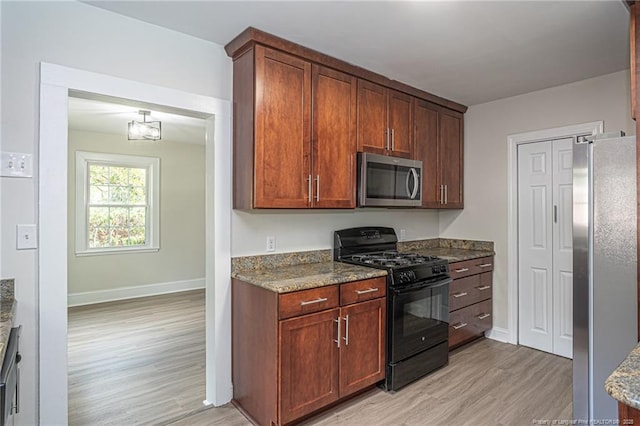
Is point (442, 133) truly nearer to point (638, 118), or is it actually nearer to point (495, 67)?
point (495, 67)

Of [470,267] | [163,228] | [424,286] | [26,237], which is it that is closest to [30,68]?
[26,237]

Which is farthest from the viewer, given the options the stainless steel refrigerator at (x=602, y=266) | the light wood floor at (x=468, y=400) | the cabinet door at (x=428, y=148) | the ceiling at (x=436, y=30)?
the cabinet door at (x=428, y=148)

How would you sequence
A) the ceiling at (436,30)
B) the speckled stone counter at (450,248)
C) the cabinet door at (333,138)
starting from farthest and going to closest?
the speckled stone counter at (450,248) → the cabinet door at (333,138) → the ceiling at (436,30)

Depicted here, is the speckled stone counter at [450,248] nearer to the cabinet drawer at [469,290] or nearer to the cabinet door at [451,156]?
the cabinet drawer at [469,290]

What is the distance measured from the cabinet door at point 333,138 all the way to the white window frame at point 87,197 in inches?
159

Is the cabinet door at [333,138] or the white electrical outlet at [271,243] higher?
the cabinet door at [333,138]

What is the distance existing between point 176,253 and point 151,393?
3.62 m

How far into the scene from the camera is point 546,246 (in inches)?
139

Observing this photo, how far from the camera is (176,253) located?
20.0 feet

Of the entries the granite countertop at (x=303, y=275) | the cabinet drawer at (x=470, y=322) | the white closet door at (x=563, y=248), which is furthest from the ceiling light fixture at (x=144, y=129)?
the white closet door at (x=563, y=248)

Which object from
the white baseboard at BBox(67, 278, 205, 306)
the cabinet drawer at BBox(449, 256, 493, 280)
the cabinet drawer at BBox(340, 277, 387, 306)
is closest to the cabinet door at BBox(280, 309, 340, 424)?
the cabinet drawer at BBox(340, 277, 387, 306)

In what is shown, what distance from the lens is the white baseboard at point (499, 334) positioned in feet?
12.3

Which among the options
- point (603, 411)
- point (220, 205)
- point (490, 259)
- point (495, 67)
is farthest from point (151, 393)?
point (495, 67)

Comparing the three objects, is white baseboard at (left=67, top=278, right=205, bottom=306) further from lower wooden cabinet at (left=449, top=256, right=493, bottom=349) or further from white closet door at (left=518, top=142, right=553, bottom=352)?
white closet door at (left=518, top=142, right=553, bottom=352)
